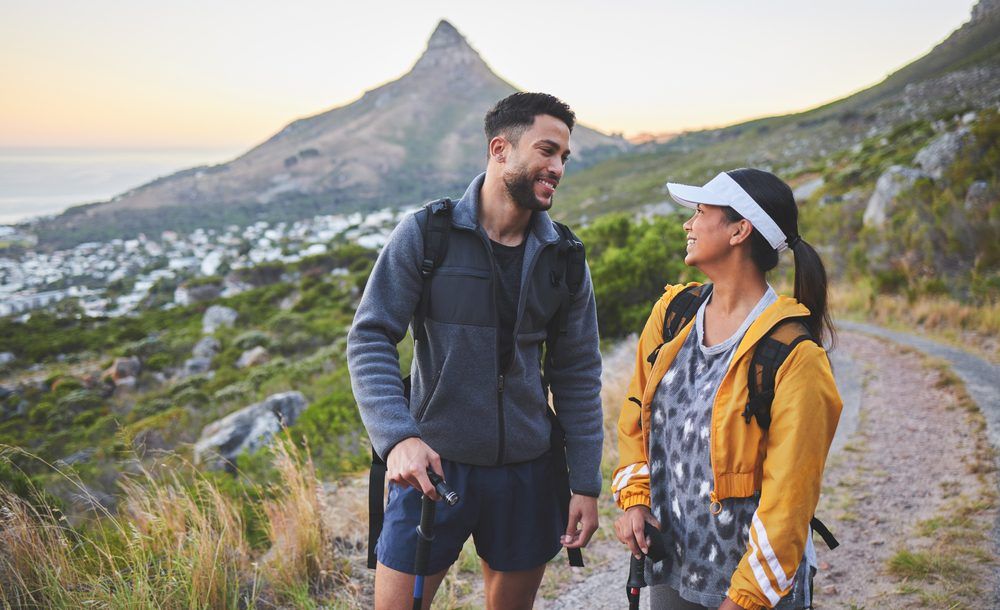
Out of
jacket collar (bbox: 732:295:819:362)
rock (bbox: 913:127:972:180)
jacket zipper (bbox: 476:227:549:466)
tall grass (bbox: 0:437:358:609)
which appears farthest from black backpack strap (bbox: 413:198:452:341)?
rock (bbox: 913:127:972:180)

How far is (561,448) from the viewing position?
2203 mm

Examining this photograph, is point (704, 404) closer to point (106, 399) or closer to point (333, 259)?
point (106, 399)

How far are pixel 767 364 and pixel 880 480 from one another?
4.20m

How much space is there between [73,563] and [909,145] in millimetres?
32756

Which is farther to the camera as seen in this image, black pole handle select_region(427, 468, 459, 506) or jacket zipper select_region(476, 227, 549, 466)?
jacket zipper select_region(476, 227, 549, 466)

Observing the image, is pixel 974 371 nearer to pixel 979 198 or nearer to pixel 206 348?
pixel 979 198

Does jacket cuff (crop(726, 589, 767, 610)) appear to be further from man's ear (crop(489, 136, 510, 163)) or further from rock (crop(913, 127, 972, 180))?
rock (crop(913, 127, 972, 180))

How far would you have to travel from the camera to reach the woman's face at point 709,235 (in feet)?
5.78

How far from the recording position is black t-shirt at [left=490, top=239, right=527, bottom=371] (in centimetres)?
200

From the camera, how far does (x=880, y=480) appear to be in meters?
4.76

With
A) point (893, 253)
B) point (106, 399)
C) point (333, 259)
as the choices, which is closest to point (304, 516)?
point (893, 253)

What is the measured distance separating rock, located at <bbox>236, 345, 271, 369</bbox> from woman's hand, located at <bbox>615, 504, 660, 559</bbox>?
20.0 meters

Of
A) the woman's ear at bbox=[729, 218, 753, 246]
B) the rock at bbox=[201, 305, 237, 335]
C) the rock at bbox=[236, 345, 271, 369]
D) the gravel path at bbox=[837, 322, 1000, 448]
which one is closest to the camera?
the woman's ear at bbox=[729, 218, 753, 246]

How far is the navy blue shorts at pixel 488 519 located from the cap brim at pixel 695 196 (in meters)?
1.05
